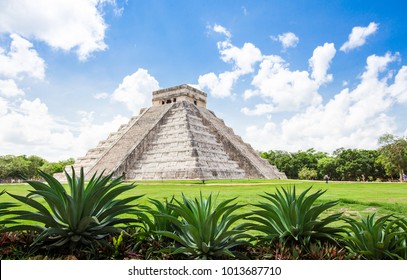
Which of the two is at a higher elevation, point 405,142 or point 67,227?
point 405,142

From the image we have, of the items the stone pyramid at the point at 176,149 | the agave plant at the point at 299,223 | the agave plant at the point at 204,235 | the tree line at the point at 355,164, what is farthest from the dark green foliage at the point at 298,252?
the tree line at the point at 355,164

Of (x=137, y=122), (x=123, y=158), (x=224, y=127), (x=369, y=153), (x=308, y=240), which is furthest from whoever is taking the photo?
(x=369, y=153)

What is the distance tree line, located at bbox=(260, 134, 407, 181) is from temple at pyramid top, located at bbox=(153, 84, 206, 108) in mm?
22631

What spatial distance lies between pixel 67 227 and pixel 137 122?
34305 mm

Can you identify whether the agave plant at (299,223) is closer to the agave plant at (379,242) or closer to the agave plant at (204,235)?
→ the agave plant at (379,242)

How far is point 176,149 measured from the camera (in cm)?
3006

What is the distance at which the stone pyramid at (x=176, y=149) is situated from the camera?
91.8ft

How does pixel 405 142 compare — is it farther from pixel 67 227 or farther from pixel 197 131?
pixel 67 227

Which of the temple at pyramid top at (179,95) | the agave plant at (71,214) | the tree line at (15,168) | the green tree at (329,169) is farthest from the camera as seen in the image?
the green tree at (329,169)

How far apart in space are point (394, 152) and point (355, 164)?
8.81 meters

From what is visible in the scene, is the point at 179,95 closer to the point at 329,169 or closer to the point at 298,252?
the point at 329,169

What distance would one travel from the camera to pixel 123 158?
98.1ft
